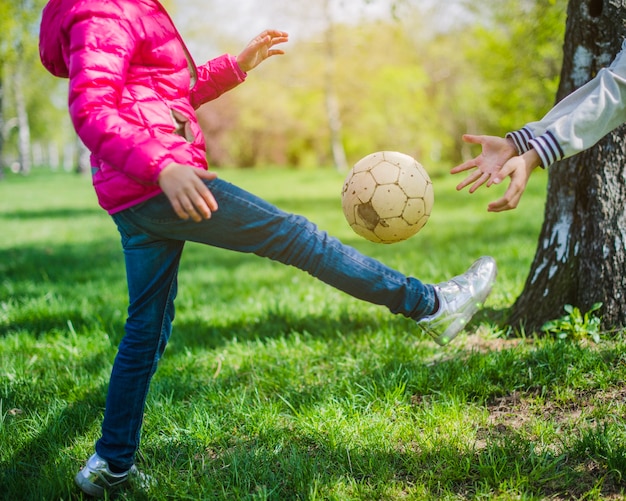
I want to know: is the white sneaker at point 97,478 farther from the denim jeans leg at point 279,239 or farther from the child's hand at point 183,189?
the child's hand at point 183,189

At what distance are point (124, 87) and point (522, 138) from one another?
1591 millimetres

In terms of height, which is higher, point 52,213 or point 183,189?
point 183,189

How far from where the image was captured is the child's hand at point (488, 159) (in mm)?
2420

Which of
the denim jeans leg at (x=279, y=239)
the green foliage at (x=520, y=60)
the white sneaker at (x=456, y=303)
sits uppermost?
the green foliage at (x=520, y=60)

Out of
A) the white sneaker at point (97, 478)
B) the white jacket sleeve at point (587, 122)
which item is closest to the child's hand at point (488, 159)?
the white jacket sleeve at point (587, 122)

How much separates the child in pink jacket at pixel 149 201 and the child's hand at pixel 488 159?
0.50 m

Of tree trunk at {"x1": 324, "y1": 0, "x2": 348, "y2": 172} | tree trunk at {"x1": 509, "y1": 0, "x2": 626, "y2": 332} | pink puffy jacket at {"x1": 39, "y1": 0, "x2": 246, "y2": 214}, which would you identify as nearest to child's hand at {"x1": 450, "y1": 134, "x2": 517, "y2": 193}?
tree trunk at {"x1": 509, "y1": 0, "x2": 626, "y2": 332}

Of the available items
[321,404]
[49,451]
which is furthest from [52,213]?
[321,404]

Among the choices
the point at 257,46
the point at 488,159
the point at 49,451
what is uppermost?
the point at 257,46

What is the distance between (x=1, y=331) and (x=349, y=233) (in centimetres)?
595

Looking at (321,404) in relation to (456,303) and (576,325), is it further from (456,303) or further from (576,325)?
(576,325)

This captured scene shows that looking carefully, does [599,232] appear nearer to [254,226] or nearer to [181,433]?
[254,226]

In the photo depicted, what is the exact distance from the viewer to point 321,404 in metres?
2.81

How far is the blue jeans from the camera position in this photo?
7.04 feet
